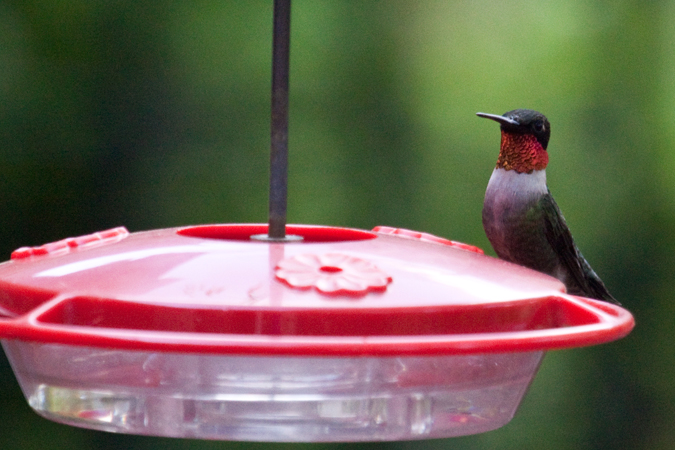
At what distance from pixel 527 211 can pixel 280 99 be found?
1.35 m

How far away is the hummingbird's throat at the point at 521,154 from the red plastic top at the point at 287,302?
130cm

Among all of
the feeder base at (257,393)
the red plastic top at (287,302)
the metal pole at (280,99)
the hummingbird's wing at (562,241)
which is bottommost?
the hummingbird's wing at (562,241)

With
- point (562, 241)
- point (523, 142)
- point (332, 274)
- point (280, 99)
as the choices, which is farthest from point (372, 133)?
point (332, 274)

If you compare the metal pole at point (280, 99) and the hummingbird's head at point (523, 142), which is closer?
the metal pole at point (280, 99)

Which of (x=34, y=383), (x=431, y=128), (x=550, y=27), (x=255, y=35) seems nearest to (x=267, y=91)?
(x=255, y=35)

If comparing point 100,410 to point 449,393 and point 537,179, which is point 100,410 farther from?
point 537,179

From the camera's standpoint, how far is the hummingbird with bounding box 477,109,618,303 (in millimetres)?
2213

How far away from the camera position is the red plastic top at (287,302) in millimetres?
645

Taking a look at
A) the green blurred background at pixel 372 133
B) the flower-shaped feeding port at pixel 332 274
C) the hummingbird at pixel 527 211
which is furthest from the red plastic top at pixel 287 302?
the green blurred background at pixel 372 133

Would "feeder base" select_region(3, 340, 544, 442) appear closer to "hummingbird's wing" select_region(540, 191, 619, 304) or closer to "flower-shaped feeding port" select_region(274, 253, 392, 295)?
"flower-shaped feeding port" select_region(274, 253, 392, 295)

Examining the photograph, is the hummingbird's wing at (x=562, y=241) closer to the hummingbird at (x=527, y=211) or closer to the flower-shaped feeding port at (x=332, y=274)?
the hummingbird at (x=527, y=211)

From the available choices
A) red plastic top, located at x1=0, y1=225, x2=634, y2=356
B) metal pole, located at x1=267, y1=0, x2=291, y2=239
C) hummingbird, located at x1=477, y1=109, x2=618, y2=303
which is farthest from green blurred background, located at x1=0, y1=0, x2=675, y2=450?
red plastic top, located at x1=0, y1=225, x2=634, y2=356

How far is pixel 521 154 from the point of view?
223cm

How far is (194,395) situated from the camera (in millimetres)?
820
